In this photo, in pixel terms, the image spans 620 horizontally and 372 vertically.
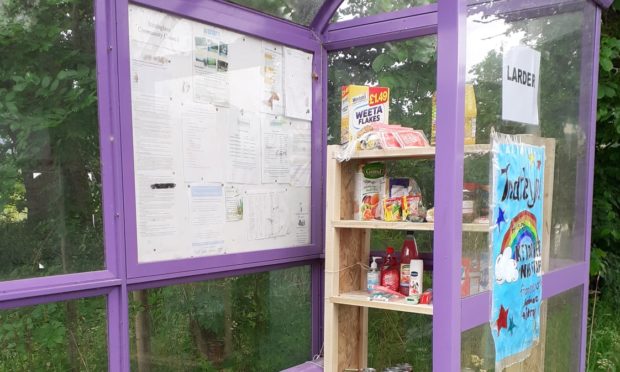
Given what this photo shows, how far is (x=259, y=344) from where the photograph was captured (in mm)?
2869

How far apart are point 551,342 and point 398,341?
79 cm

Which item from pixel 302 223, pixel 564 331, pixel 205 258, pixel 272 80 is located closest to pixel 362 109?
pixel 272 80

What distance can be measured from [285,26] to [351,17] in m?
0.41

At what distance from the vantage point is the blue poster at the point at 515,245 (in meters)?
2.07

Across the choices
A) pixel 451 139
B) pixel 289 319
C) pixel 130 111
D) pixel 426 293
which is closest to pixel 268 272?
pixel 289 319

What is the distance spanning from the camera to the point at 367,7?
2.98m

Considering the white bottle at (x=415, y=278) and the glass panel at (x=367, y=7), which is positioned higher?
the glass panel at (x=367, y=7)

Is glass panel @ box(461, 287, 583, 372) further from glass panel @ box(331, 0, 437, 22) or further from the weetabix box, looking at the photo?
glass panel @ box(331, 0, 437, 22)

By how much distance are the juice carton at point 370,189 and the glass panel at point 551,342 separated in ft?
2.60

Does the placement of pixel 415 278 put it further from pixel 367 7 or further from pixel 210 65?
pixel 367 7

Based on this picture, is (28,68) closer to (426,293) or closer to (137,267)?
(137,267)

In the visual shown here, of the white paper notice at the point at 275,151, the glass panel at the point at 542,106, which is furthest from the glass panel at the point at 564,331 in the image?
the white paper notice at the point at 275,151

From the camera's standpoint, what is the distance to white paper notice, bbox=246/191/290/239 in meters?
2.65

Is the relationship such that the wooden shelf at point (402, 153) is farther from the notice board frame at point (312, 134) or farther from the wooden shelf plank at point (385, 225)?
the notice board frame at point (312, 134)
